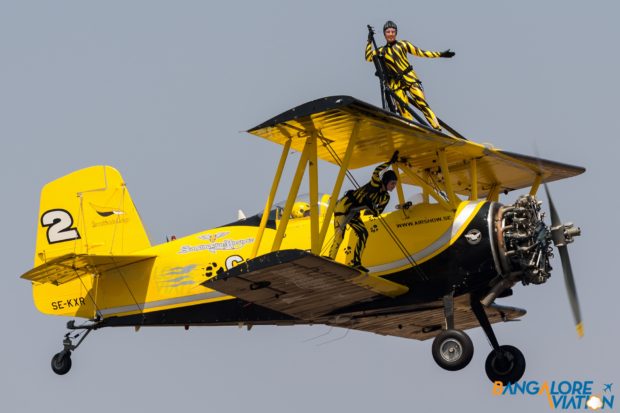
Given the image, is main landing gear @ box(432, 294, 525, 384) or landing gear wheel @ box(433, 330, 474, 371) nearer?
landing gear wheel @ box(433, 330, 474, 371)

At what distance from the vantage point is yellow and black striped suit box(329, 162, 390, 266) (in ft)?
66.3

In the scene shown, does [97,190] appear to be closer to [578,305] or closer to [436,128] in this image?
[436,128]

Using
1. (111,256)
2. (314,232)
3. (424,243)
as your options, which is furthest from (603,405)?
(111,256)

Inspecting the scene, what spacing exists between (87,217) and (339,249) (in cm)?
481

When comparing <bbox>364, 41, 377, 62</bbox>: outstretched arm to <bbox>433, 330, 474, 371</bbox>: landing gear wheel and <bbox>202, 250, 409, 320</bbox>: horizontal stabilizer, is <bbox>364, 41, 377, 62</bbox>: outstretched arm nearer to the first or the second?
<bbox>202, 250, 409, 320</bbox>: horizontal stabilizer

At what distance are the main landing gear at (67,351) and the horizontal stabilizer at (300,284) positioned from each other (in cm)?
344

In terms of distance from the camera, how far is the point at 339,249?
20.8 m

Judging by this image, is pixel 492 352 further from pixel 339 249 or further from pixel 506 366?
pixel 339 249

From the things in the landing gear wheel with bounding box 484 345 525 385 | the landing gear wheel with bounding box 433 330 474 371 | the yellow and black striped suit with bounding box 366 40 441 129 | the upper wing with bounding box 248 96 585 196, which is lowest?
the landing gear wheel with bounding box 484 345 525 385

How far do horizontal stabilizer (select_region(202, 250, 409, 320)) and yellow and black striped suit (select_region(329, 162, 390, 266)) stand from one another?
21.6 inches

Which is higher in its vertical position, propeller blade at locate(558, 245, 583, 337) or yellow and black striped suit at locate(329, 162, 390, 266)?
yellow and black striped suit at locate(329, 162, 390, 266)

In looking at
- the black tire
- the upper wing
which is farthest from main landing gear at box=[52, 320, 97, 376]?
the upper wing

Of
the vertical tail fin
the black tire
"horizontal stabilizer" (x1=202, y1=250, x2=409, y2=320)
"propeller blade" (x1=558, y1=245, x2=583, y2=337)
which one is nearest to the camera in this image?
"horizontal stabilizer" (x1=202, y1=250, x2=409, y2=320)

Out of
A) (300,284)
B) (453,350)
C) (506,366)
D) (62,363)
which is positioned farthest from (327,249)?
(62,363)
